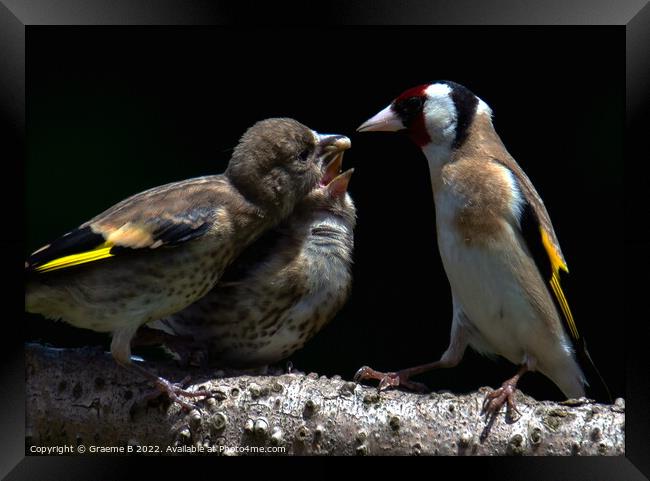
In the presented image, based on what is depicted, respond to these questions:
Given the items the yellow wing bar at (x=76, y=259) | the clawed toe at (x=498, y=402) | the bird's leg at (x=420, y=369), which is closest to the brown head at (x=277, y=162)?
the yellow wing bar at (x=76, y=259)

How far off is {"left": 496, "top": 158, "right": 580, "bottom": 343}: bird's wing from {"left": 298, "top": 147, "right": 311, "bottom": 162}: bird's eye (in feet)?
2.21

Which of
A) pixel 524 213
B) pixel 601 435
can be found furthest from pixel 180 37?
pixel 601 435

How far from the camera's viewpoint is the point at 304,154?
10.8 ft

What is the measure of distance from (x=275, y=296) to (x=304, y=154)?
1.51 feet

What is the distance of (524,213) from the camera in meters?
3.23

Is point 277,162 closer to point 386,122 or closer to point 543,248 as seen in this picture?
point 386,122

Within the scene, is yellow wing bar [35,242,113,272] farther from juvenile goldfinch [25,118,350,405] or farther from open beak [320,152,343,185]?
open beak [320,152,343,185]

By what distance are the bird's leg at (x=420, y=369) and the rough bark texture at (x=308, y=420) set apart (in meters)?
0.24

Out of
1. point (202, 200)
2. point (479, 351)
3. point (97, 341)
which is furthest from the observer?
point (97, 341)

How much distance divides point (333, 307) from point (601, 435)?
0.92 m

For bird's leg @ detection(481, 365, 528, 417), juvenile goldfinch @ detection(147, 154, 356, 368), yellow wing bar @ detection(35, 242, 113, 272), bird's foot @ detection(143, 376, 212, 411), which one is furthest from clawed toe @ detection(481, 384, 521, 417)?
yellow wing bar @ detection(35, 242, 113, 272)

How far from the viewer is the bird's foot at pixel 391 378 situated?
10.8 ft

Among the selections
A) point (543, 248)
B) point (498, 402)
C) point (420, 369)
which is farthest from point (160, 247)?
point (543, 248)

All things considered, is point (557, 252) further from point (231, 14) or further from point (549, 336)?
point (231, 14)
